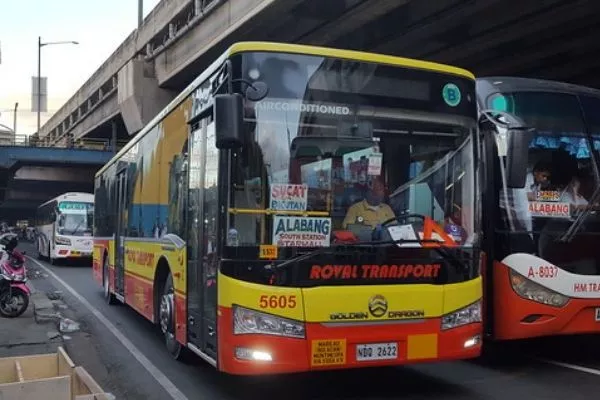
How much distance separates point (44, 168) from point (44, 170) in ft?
0.54

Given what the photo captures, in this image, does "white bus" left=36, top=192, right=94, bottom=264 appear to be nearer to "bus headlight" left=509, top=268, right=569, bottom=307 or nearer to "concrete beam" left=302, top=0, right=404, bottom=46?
"concrete beam" left=302, top=0, right=404, bottom=46

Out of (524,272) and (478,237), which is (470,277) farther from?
(524,272)

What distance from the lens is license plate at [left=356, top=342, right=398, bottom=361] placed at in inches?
235

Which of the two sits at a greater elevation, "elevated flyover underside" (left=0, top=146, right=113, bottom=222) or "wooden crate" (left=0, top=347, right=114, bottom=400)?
"elevated flyover underside" (left=0, top=146, right=113, bottom=222)

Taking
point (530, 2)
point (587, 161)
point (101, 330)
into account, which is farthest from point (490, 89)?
point (530, 2)

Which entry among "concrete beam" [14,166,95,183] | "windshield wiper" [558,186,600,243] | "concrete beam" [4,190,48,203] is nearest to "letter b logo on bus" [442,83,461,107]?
"windshield wiper" [558,186,600,243]

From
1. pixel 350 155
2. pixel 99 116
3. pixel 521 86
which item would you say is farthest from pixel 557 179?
pixel 99 116

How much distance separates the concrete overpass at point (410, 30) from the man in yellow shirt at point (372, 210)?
1177 centimetres

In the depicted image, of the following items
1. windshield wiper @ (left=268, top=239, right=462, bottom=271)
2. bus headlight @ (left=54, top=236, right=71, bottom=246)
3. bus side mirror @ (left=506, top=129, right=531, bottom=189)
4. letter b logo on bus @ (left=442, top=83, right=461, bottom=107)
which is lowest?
bus headlight @ (left=54, top=236, right=71, bottom=246)

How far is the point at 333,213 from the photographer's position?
6.07m

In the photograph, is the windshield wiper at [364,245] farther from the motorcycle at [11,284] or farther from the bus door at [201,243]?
the motorcycle at [11,284]

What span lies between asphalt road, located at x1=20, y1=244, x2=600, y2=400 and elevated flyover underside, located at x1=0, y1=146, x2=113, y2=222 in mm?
34915

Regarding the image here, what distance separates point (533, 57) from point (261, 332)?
19047 millimetres

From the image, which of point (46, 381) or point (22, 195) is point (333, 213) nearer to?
point (46, 381)
